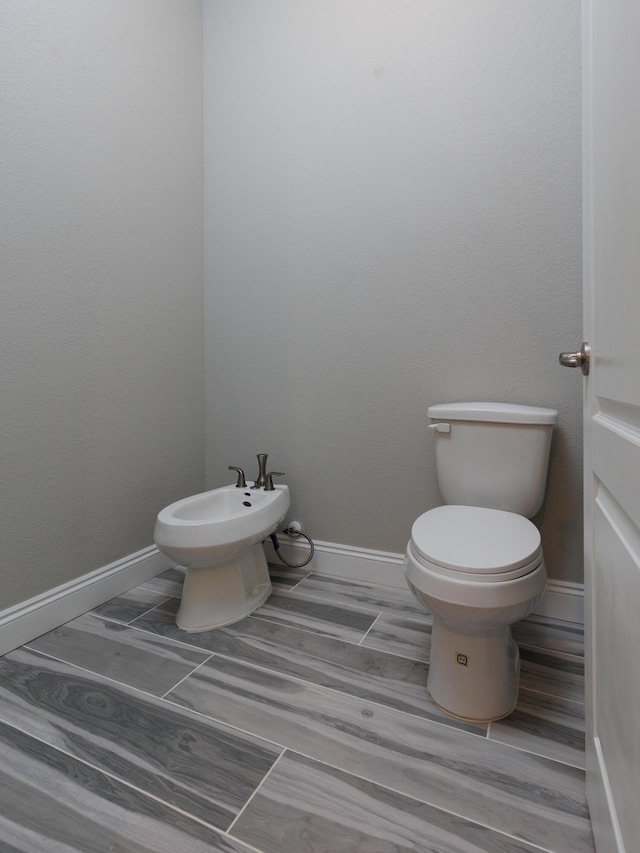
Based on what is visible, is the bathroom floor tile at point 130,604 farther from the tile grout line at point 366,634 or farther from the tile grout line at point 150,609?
the tile grout line at point 366,634

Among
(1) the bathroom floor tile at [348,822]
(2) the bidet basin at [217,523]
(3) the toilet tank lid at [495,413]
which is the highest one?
(3) the toilet tank lid at [495,413]

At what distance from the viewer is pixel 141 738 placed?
110 centimetres

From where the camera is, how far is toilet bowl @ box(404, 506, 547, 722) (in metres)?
1.05

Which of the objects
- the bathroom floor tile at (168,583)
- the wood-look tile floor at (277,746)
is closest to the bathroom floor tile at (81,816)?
the wood-look tile floor at (277,746)

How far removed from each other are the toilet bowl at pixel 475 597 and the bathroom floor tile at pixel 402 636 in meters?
0.20

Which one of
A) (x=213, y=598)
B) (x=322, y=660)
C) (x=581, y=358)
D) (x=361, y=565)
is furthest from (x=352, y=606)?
(x=581, y=358)

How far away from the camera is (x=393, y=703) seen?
1.22 meters

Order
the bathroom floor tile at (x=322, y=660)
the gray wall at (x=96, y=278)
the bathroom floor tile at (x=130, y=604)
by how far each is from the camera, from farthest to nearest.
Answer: the bathroom floor tile at (x=130, y=604) < the gray wall at (x=96, y=278) < the bathroom floor tile at (x=322, y=660)

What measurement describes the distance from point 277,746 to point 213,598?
1.96 feet

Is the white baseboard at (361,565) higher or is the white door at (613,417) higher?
the white door at (613,417)

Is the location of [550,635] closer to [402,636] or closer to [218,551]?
[402,636]

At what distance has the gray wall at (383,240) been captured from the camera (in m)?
1.56

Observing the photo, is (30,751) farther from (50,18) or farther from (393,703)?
(50,18)

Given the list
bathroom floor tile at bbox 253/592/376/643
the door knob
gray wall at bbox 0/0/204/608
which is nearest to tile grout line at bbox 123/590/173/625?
gray wall at bbox 0/0/204/608
